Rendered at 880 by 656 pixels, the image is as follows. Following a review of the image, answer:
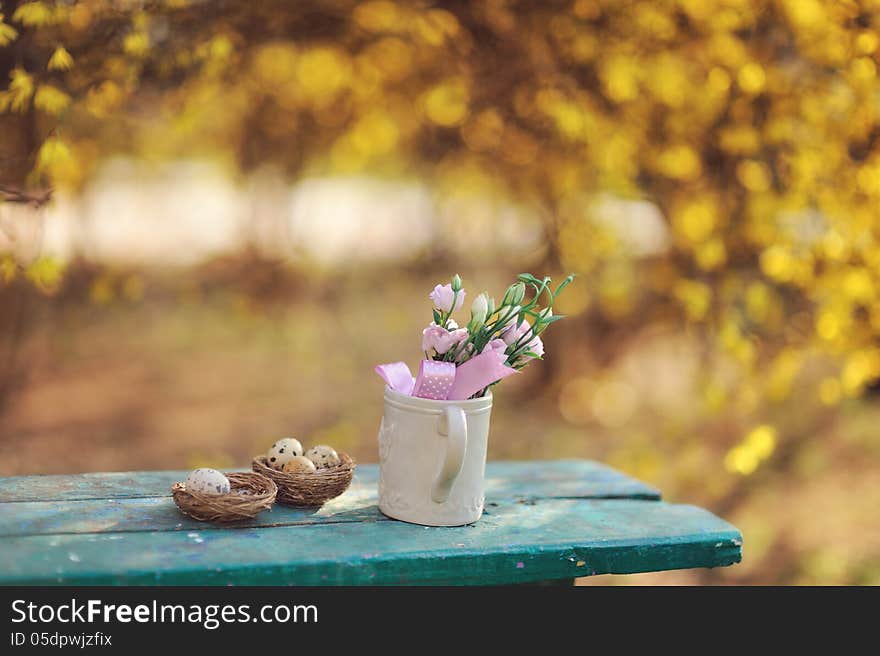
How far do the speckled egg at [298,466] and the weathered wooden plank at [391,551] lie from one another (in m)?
0.15

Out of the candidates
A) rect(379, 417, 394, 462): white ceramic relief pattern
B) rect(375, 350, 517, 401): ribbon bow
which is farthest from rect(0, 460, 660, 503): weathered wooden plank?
rect(375, 350, 517, 401): ribbon bow

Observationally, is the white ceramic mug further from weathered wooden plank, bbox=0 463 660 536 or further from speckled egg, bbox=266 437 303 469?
speckled egg, bbox=266 437 303 469

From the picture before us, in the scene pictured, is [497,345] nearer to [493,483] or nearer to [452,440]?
[452,440]

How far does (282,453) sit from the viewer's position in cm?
181

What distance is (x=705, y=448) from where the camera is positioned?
14.8 feet

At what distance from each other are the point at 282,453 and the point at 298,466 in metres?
0.05

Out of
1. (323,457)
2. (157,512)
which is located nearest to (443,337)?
(323,457)

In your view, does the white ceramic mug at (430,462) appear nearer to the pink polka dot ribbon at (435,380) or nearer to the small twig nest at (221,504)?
the pink polka dot ribbon at (435,380)

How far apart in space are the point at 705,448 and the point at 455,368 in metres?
3.15

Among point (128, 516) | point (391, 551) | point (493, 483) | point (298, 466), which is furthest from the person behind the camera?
point (493, 483)

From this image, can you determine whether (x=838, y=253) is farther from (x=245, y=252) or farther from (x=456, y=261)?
(x=245, y=252)

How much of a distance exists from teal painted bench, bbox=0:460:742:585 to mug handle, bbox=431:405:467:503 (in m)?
0.11

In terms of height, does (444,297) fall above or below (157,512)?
above

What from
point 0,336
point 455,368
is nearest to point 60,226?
point 0,336
